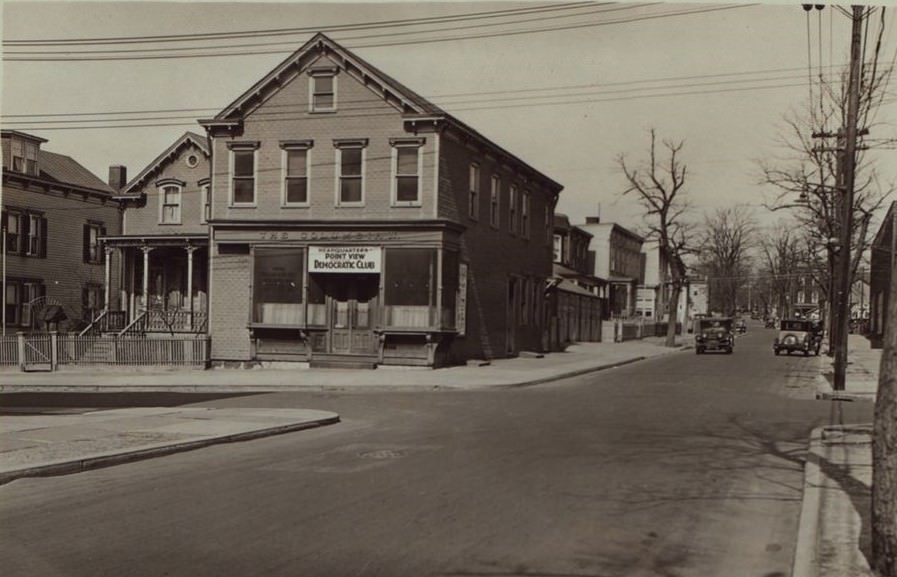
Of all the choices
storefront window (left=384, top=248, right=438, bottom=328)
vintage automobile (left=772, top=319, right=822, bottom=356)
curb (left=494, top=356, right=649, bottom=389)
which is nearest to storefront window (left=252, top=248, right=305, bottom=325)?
storefront window (left=384, top=248, right=438, bottom=328)

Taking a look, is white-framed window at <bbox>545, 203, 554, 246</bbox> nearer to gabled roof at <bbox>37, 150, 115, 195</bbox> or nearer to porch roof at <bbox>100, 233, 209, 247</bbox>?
porch roof at <bbox>100, 233, 209, 247</bbox>

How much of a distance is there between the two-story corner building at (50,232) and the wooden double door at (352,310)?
1340cm

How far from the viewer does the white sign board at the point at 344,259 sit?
95.2ft

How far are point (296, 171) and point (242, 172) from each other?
2.02 metres

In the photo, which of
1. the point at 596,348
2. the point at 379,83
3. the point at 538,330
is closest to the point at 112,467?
the point at 379,83

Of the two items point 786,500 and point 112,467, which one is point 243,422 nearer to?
point 112,467

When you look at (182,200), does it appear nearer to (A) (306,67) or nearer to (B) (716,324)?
(A) (306,67)

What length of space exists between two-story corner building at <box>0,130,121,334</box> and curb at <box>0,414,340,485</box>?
83.8 feet

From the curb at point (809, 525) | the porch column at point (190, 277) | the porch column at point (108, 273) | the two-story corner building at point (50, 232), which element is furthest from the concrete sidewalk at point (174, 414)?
the two-story corner building at point (50, 232)

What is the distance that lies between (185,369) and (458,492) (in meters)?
22.6

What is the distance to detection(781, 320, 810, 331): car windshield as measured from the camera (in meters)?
45.4

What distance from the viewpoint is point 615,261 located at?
79625 mm

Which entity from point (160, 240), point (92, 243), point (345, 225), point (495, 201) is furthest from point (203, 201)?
point (495, 201)

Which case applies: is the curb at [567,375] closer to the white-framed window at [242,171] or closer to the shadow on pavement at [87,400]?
the shadow on pavement at [87,400]
